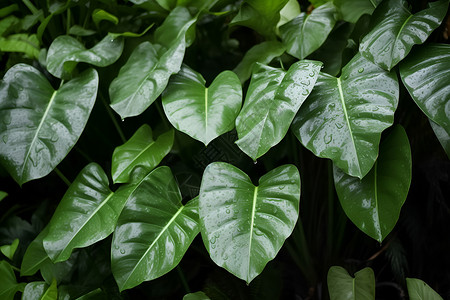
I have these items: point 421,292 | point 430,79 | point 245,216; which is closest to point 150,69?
point 245,216

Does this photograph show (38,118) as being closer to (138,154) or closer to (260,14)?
(138,154)

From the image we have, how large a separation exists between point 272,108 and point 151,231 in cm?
49

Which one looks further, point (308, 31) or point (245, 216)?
point (308, 31)

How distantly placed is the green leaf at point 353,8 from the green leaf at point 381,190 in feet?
1.64

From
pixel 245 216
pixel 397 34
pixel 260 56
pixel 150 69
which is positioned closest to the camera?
pixel 245 216

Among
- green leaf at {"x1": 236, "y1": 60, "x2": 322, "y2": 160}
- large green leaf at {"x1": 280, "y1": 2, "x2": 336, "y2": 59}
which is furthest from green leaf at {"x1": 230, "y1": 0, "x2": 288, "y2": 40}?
green leaf at {"x1": 236, "y1": 60, "x2": 322, "y2": 160}

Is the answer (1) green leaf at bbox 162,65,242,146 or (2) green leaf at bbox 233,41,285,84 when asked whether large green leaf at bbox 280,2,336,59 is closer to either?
(2) green leaf at bbox 233,41,285,84

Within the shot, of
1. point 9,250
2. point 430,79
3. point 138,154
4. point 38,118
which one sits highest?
point 430,79

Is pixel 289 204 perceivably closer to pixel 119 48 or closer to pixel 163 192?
pixel 163 192

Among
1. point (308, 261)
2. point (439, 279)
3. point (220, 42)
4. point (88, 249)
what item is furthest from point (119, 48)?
point (439, 279)

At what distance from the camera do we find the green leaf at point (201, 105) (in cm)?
118

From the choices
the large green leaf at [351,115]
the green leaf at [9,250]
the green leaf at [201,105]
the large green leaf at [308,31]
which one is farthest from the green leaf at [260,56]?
the green leaf at [9,250]

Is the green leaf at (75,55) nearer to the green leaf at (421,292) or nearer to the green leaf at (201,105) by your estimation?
the green leaf at (201,105)

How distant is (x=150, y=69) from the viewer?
142 cm
